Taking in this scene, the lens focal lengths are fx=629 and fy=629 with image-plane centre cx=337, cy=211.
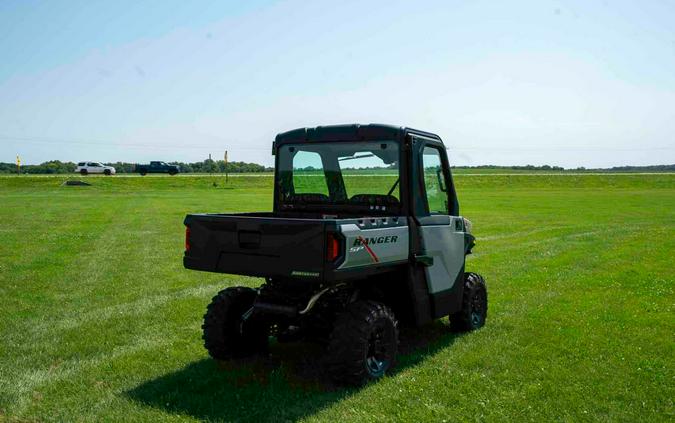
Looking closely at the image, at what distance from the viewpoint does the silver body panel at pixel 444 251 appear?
6863mm

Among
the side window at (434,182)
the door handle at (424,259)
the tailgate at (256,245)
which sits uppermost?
the side window at (434,182)

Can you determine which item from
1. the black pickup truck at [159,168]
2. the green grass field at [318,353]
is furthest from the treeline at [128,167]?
the green grass field at [318,353]

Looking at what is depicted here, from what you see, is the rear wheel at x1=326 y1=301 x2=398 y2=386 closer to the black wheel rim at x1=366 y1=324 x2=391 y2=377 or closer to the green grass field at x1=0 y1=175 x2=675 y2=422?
the black wheel rim at x1=366 y1=324 x2=391 y2=377

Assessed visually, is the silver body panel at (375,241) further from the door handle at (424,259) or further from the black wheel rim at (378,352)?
the black wheel rim at (378,352)

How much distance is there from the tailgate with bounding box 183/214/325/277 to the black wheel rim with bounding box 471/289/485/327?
3410mm

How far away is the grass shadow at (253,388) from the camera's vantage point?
534cm

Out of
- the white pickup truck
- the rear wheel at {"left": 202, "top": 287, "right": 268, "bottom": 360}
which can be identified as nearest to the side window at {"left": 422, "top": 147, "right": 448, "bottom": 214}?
the rear wheel at {"left": 202, "top": 287, "right": 268, "bottom": 360}

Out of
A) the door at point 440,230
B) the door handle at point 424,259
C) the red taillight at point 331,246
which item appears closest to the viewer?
the red taillight at point 331,246

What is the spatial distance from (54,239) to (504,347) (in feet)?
49.1

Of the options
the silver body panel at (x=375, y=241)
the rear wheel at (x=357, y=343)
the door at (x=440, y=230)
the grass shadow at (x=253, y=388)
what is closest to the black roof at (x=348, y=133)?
the door at (x=440, y=230)

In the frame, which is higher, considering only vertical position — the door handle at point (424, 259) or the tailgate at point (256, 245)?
the tailgate at point (256, 245)

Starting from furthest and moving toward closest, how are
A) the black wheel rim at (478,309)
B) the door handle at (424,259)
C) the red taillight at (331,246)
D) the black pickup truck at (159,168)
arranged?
the black pickup truck at (159,168) → the black wheel rim at (478,309) → the door handle at (424,259) → the red taillight at (331,246)

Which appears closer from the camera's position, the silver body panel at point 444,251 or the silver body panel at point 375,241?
the silver body panel at point 375,241

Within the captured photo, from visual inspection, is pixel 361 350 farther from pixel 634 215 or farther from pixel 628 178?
pixel 628 178
